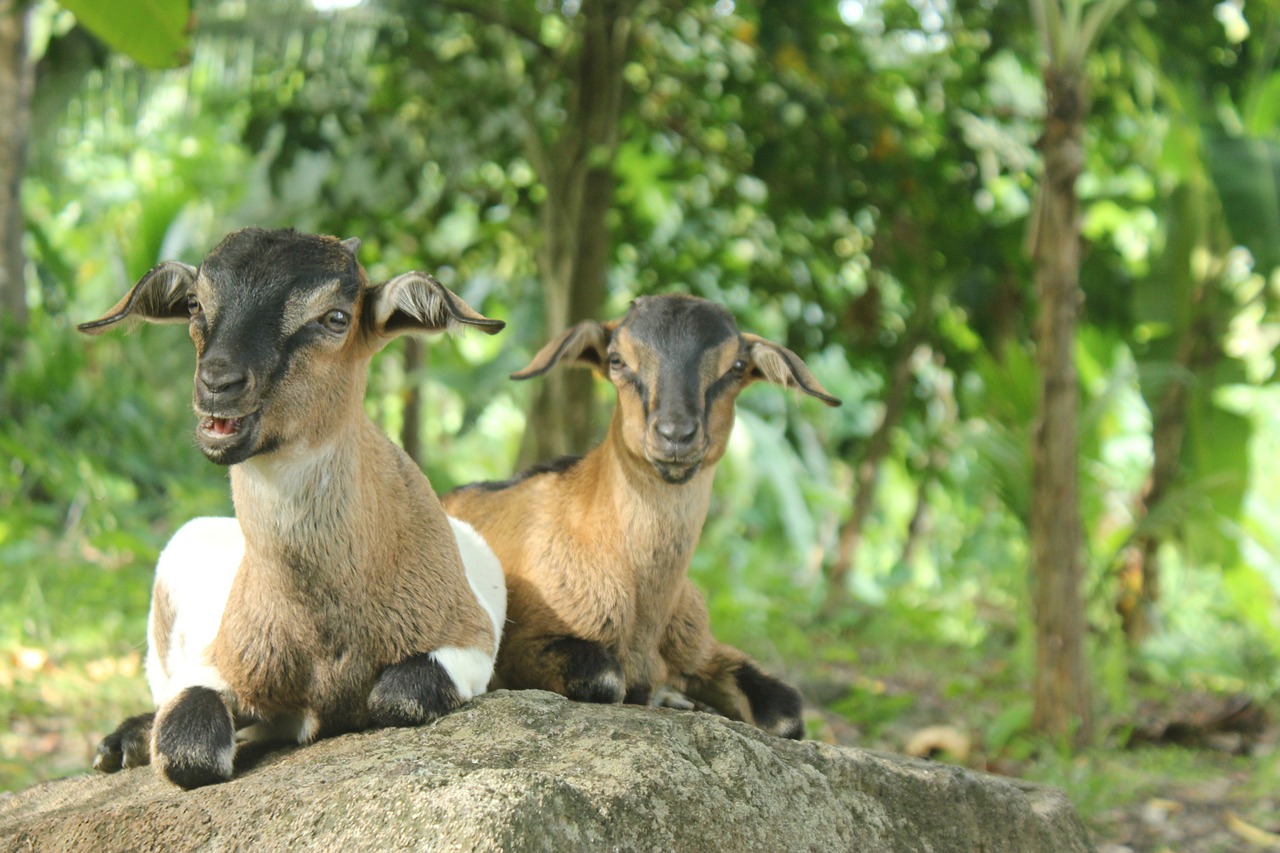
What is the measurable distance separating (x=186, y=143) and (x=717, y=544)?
802 cm

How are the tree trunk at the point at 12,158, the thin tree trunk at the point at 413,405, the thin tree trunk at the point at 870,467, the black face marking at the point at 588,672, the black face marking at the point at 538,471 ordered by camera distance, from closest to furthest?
the black face marking at the point at 588,672 < the black face marking at the point at 538,471 < the tree trunk at the point at 12,158 < the thin tree trunk at the point at 870,467 < the thin tree trunk at the point at 413,405

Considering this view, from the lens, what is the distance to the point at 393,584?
3.25 m

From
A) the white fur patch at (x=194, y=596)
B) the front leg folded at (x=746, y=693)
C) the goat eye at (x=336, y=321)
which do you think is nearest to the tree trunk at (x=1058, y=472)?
the front leg folded at (x=746, y=693)

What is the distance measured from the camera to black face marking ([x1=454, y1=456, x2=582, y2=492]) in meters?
4.47

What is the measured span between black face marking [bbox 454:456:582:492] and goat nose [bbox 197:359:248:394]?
66.9 inches

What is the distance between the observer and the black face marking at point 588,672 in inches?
141

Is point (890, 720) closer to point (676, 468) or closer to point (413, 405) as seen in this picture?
point (676, 468)

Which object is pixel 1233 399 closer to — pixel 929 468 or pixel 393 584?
pixel 929 468

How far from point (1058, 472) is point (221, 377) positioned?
4.50 m

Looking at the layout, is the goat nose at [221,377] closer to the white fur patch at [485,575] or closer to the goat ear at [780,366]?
the white fur patch at [485,575]

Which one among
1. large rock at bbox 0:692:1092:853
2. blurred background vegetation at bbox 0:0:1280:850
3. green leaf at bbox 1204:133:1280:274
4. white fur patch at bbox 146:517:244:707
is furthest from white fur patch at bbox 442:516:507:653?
green leaf at bbox 1204:133:1280:274

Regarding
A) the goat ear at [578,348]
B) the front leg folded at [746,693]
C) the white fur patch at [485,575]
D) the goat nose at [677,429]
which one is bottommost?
the front leg folded at [746,693]

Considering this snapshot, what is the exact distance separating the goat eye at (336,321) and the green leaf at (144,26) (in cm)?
220

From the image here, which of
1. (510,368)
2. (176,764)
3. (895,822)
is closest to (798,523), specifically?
(510,368)
